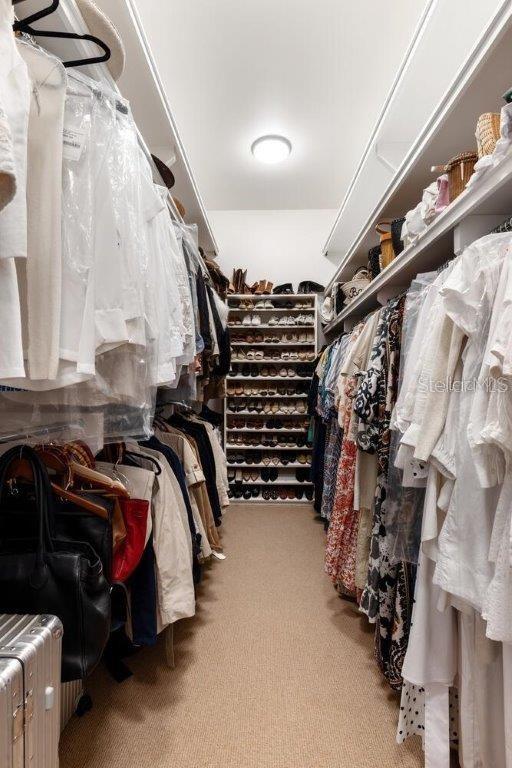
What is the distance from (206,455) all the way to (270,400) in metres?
1.68

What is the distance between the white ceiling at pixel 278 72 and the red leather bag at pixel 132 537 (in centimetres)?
231

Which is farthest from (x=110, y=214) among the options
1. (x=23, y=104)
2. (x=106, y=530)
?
(x=106, y=530)

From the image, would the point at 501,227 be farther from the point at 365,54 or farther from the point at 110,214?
the point at 365,54

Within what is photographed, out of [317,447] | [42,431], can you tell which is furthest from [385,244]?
[317,447]

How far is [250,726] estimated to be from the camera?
3.82 feet

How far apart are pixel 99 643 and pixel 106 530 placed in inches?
8.9

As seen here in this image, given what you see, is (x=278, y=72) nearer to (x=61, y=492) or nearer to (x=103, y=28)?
(x=103, y=28)

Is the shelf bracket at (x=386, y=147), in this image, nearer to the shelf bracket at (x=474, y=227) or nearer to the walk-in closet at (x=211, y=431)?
the walk-in closet at (x=211, y=431)

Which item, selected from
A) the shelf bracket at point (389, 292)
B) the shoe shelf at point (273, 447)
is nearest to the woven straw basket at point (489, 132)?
the shelf bracket at point (389, 292)

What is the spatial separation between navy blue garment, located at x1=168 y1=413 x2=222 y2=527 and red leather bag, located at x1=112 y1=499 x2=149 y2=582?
925mm

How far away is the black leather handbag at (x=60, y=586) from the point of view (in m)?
0.74

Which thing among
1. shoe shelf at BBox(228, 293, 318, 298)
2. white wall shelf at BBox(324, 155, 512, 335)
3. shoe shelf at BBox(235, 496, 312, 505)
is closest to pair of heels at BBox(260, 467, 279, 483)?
shoe shelf at BBox(235, 496, 312, 505)

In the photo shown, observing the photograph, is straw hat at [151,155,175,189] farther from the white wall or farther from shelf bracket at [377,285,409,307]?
the white wall

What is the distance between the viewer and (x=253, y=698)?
1.27 metres
